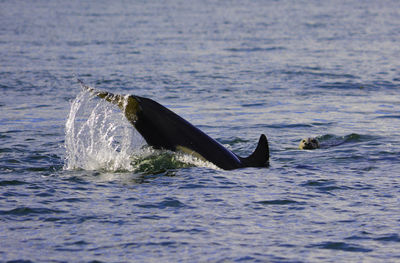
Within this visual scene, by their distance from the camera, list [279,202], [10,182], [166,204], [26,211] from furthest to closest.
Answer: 1. [10,182]
2. [279,202]
3. [166,204]
4. [26,211]

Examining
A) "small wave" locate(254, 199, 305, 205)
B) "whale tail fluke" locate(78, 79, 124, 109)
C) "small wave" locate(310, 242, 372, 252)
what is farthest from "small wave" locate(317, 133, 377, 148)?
"small wave" locate(310, 242, 372, 252)

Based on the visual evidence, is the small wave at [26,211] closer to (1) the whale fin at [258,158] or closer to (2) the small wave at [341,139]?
(1) the whale fin at [258,158]

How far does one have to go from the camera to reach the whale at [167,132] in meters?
10.2

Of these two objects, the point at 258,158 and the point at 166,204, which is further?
the point at 258,158

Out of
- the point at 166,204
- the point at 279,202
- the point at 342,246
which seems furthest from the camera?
the point at 279,202

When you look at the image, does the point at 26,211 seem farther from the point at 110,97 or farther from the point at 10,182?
the point at 110,97

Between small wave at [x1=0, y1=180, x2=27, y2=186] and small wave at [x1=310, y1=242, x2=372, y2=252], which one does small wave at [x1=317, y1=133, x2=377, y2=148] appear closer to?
small wave at [x1=310, y1=242, x2=372, y2=252]

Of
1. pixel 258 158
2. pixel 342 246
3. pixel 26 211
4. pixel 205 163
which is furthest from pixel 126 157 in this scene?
pixel 342 246

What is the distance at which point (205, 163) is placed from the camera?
10.8 meters

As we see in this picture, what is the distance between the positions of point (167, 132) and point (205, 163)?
32.4 inches

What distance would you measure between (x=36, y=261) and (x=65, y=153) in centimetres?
558

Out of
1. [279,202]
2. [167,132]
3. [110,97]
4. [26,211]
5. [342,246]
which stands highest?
[110,97]

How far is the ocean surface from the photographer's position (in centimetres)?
792

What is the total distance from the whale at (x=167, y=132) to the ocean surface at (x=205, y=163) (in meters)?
0.21
